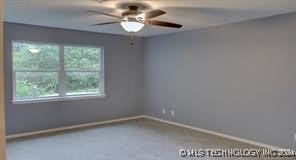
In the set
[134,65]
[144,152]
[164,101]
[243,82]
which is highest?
[134,65]

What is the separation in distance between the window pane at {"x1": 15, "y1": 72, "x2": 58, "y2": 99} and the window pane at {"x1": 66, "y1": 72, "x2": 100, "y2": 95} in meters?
0.31

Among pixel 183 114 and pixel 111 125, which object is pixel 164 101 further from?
pixel 111 125

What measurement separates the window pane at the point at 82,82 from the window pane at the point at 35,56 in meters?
0.44

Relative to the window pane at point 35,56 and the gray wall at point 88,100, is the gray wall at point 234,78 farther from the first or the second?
the window pane at point 35,56

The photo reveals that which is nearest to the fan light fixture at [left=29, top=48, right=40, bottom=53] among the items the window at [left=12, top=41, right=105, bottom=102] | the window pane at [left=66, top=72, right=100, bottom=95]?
the window at [left=12, top=41, right=105, bottom=102]

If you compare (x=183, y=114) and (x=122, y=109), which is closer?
(x=183, y=114)

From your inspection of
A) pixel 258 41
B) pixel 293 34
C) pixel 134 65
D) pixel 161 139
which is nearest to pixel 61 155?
pixel 161 139

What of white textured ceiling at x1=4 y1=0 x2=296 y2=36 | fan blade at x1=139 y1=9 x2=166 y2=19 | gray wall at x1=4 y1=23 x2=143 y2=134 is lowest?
gray wall at x1=4 y1=23 x2=143 y2=134

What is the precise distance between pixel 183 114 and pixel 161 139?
120cm

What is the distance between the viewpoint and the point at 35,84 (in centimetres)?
493

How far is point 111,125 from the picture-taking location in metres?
5.57

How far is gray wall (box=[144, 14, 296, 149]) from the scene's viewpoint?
3814 mm

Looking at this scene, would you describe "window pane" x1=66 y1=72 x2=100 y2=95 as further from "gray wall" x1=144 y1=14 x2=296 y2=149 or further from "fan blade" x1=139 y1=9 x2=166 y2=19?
"fan blade" x1=139 y1=9 x2=166 y2=19

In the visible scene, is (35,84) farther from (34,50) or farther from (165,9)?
(165,9)
